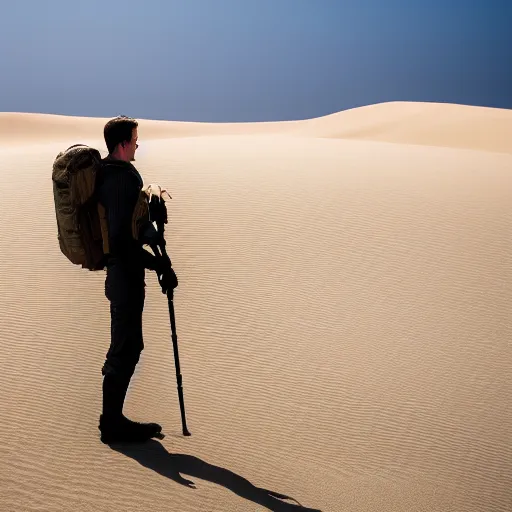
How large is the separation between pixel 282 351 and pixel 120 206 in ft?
8.59

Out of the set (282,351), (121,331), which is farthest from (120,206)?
(282,351)

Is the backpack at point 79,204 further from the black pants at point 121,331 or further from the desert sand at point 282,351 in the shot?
the desert sand at point 282,351

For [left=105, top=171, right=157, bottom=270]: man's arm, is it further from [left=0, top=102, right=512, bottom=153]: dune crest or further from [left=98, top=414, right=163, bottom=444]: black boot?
[left=0, top=102, right=512, bottom=153]: dune crest

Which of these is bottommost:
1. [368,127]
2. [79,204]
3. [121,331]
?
[121,331]

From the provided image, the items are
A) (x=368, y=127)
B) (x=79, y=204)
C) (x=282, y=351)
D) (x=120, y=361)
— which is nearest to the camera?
(x=79, y=204)

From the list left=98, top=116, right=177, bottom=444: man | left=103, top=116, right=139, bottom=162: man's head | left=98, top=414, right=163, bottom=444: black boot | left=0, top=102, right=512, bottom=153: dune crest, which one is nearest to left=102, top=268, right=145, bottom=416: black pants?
left=98, top=116, right=177, bottom=444: man

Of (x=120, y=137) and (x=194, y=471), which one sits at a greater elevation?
(x=120, y=137)

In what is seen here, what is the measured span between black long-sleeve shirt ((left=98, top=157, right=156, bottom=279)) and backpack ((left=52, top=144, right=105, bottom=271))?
79 millimetres

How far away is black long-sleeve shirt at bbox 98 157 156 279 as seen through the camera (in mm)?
4820

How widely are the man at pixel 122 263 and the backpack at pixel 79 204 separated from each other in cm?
9

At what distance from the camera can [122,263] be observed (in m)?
4.89

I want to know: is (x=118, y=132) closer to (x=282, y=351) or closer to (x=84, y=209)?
(x=84, y=209)

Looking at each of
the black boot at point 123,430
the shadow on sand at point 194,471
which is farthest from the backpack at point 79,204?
the shadow on sand at point 194,471

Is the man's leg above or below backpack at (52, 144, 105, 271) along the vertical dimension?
below
